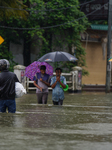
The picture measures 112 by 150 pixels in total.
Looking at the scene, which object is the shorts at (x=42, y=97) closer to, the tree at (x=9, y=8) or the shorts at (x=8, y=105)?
the shorts at (x=8, y=105)

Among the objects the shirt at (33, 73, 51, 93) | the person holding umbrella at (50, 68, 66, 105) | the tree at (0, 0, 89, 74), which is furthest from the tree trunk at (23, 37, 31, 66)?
the person holding umbrella at (50, 68, 66, 105)

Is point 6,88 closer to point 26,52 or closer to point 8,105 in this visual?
point 8,105

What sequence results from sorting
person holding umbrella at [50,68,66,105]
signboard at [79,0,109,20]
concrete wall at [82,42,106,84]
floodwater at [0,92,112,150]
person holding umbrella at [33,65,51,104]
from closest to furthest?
floodwater at [0,92,112,150]
person holding umbrella at [50,68,66,105]
person holding umbrella at [33,65,51,104]
signboard at [79,0,109,20]
concrete wall at [82,42,106,84]

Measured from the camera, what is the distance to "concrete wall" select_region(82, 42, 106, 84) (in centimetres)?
3125

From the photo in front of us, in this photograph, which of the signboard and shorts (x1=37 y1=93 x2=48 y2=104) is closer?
shorts (x1=37 y1=93 x2=48 y2=104)

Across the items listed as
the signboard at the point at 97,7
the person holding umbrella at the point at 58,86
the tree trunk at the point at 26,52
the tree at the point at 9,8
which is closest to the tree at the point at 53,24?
the tree trunk at the point at 26,52

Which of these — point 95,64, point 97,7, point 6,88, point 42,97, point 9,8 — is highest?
point 97,7

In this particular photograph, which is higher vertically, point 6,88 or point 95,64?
point 95,64

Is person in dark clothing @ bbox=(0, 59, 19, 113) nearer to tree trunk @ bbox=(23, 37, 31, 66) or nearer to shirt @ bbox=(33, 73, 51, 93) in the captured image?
shirt @ bbox=(33, 73, 51, 93)


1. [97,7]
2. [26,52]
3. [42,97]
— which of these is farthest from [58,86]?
[97,7]

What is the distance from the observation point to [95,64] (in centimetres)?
3172

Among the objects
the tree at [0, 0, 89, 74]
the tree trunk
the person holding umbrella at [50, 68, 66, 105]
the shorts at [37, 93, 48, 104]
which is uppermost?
the tree at [0, 0, 89, 74]

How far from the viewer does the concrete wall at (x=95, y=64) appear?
31.2 metres

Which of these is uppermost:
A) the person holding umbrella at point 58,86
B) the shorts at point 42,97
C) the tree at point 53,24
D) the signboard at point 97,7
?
the signboard at point 97,7
